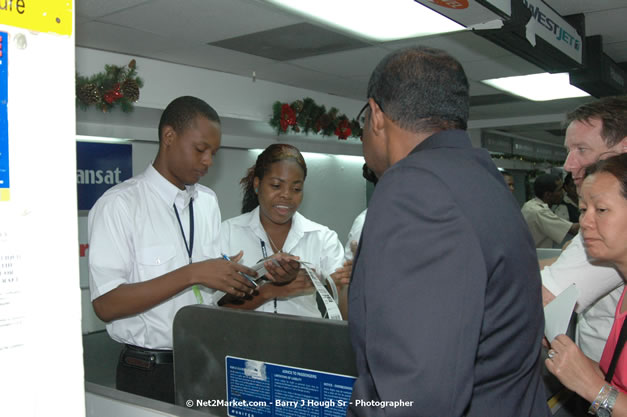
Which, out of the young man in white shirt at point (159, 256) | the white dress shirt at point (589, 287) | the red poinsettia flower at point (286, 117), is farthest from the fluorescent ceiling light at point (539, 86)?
the young man in white shirt at point (159, 256)

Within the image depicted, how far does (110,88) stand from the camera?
14.0 ft

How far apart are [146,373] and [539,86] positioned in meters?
5.95

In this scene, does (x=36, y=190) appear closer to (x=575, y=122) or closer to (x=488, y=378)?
(x=488, y=378)

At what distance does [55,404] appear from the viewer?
67 centimetres

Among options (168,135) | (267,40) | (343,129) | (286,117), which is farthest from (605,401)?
(343,129)

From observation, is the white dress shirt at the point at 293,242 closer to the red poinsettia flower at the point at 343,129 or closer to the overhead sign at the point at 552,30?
the overhead sign at the point at 552,30

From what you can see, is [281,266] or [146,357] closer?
[281,266]

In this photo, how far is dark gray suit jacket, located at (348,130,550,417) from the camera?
0.83m

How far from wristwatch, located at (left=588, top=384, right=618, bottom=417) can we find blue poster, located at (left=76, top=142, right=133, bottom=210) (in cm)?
407

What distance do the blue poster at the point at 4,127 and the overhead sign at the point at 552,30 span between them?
303 cm

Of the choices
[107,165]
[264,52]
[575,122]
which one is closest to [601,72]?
[264,52]

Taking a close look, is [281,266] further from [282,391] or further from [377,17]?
[377,17]

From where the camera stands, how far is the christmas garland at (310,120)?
19.7 feet

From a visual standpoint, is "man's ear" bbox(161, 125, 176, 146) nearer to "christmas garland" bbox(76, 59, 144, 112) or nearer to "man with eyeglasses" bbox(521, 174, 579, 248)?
"christmas garland" bbox(76, 59, 144, 112)
